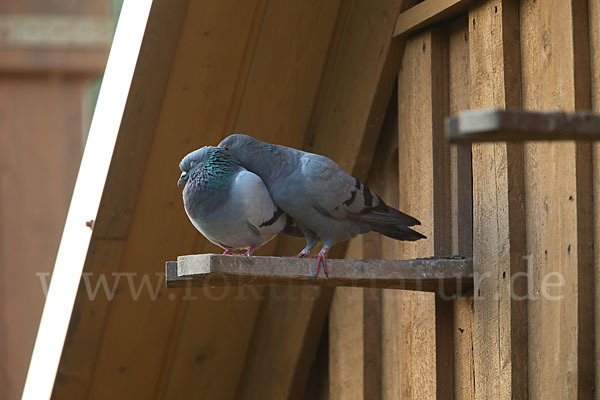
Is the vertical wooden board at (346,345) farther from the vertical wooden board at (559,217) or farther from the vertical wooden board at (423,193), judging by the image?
the vertical wooden board at (559,217)

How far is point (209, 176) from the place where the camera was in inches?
89.5

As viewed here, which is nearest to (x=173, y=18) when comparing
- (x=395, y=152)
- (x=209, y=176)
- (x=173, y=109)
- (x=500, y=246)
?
(x=173, y=109)

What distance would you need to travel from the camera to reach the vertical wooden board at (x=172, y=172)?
9.04ft

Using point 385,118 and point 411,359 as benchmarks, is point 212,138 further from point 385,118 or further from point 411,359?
point 411,359

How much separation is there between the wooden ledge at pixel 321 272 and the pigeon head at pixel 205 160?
0.26m

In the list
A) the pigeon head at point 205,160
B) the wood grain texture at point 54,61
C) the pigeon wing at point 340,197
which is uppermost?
the wood grain texture at point 54,61

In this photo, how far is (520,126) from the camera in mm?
1298

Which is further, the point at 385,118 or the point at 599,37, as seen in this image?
the point at 385,118

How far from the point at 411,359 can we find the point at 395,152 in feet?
2.28

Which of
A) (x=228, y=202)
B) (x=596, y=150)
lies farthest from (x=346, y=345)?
(x=596, y=150)

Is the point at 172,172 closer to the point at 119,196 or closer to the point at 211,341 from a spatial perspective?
the point at 119,196

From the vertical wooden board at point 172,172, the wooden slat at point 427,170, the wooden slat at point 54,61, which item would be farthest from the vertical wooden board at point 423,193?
the wooden slat at point 54,61

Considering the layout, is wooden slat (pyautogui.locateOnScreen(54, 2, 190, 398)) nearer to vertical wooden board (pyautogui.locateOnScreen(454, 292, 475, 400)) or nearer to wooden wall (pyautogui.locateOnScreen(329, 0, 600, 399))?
wooden wall (pyautogui.locateOnScreen(329, 0, 600, 399))

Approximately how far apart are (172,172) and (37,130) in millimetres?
982
